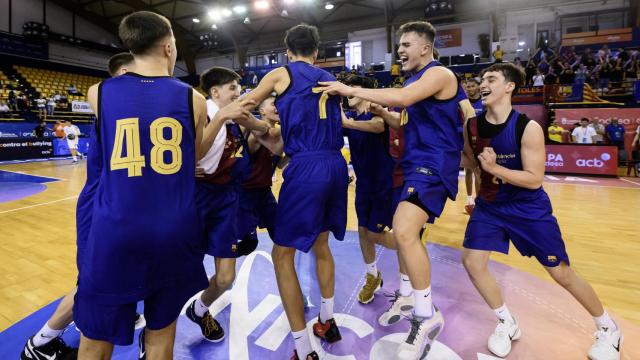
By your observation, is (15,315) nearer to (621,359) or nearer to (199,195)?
(199,195)

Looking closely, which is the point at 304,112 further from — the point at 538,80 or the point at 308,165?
the point at 538,80

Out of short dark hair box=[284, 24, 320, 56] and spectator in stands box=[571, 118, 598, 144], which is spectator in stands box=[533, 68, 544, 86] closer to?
spectator in stands box=[571, 118, 598, 144]

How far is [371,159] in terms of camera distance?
3.43m

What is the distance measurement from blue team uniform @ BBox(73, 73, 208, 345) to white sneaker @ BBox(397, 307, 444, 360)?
1498 mm

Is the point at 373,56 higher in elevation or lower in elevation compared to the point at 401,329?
higher

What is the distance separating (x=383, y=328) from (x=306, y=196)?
52.7 inches

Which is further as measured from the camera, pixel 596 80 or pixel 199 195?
pixel 596 80

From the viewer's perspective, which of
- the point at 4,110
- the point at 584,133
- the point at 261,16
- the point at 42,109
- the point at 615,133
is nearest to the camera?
the point at 584,133

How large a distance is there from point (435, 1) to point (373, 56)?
5619 mm

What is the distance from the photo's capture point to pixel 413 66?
2707 mm

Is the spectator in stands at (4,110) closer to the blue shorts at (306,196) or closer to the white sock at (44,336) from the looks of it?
the white sock at (44,336)

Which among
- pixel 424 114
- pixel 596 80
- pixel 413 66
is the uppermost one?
pixel 596 80

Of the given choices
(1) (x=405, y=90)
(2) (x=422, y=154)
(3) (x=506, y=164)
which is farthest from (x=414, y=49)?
(3) (x=506, y=164)

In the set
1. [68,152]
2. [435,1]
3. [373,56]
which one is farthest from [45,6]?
[435,1]
